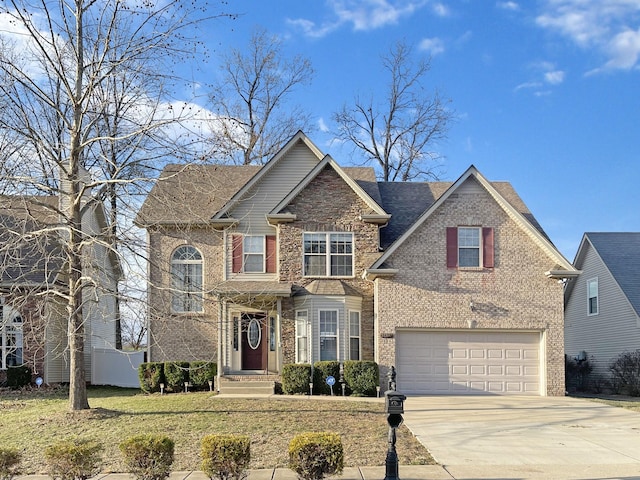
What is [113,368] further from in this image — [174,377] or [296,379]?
[296,379]

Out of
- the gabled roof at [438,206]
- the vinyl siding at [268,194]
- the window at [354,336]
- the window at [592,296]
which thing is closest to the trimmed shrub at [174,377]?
the vinyl siding at [268,194]

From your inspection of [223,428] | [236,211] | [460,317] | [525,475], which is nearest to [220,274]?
[236,211]

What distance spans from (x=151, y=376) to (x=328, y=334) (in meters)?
5.76

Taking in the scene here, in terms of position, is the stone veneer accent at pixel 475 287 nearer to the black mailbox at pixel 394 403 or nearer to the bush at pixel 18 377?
the black mailbox at pixel 394 403

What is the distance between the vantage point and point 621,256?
86.7ft

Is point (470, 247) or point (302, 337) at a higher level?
point (470, 247)

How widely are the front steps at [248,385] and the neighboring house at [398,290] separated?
0.45 metres

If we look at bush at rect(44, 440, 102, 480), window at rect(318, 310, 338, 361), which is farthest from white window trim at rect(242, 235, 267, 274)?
bush at rect(44, 440, 102, 480)

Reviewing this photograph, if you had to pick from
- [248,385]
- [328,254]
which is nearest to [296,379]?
[248,385]

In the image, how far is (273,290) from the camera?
20.7 metres

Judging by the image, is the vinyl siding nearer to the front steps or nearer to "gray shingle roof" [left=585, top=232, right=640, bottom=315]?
the front steps

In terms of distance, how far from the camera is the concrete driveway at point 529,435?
1091cm

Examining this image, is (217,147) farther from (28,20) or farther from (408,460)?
(408,460)

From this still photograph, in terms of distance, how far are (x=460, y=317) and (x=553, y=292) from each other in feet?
9.96
